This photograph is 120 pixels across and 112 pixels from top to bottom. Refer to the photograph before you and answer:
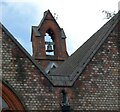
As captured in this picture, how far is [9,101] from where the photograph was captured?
50.5ft

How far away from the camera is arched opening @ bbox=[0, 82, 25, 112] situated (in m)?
15.4

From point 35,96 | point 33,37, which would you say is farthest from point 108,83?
point 33,37

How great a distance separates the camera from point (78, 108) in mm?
16047

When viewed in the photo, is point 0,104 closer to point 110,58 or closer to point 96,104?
point 96,104

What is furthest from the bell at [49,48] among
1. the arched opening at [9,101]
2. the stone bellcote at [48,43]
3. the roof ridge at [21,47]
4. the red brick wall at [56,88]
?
the arched opening at [9,101]

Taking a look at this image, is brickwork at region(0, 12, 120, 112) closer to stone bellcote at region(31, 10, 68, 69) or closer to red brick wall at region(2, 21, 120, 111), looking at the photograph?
red brick wall at region(2, 21, 120, 111)

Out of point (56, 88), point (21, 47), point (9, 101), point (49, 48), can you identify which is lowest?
point (9, 101)

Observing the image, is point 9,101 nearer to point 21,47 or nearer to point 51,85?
point 51,85

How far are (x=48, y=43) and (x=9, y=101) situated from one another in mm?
16019

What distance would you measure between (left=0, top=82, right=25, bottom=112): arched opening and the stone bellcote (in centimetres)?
1551

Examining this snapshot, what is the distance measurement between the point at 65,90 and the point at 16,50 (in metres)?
2.39

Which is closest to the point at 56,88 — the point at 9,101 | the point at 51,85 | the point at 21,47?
the point at 51,85

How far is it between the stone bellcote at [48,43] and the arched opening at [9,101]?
1551cm

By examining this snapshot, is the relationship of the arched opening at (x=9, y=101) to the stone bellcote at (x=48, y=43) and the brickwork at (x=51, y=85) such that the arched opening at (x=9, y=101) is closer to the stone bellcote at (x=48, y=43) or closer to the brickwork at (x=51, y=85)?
the brickwork at (x=51, y=85)
